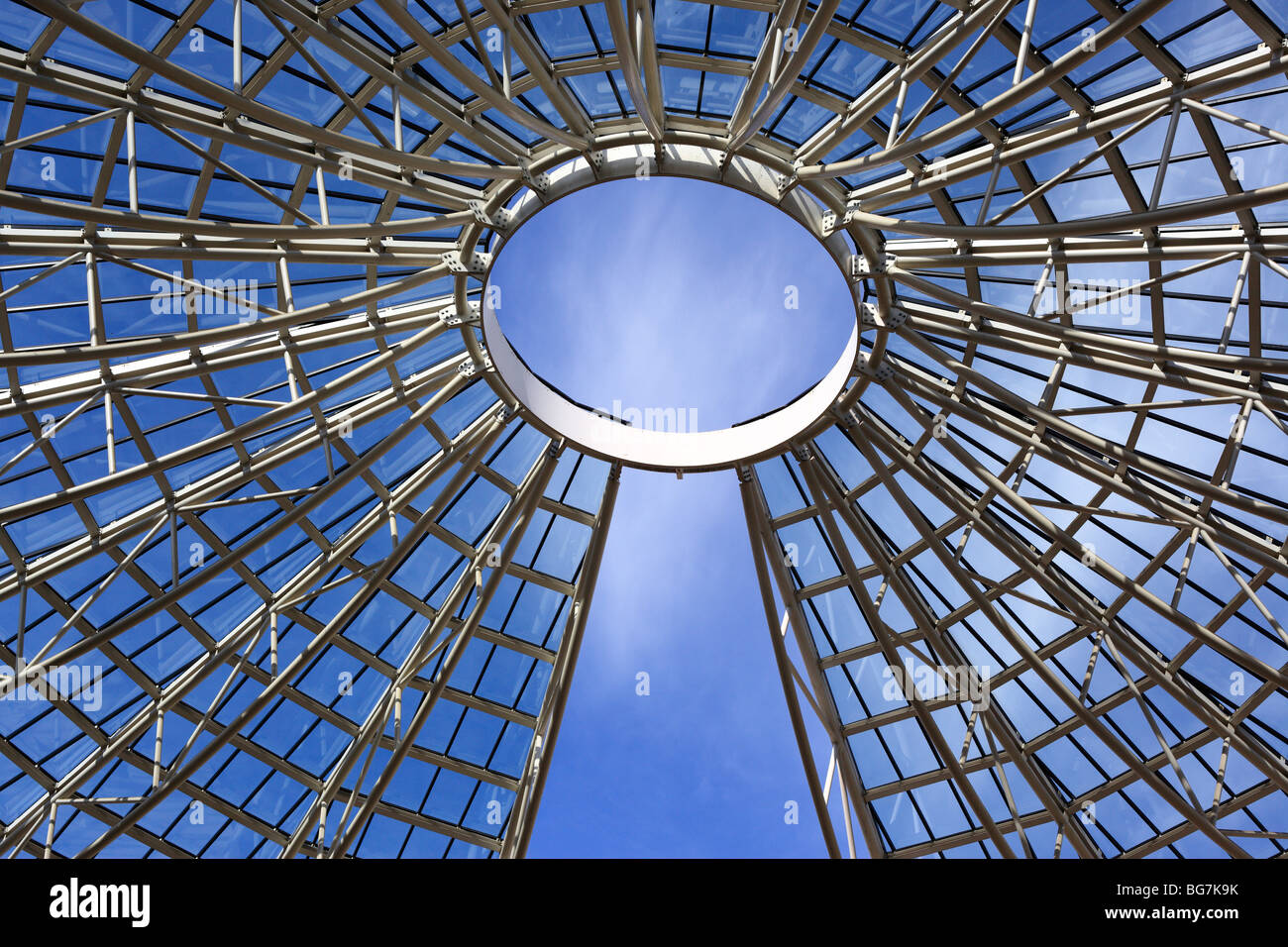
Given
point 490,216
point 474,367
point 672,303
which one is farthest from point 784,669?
point 672,303

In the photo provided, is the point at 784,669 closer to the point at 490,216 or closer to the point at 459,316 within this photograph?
the point at 459,316

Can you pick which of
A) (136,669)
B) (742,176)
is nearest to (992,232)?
(742,176)

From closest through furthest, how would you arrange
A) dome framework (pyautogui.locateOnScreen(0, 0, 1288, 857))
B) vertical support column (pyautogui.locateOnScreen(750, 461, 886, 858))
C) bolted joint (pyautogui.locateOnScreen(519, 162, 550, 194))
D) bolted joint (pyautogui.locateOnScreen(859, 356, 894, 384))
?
dome framework (pyautogui.locateOnScreen(0, 0, 1288, 857)) < bolted joint (pyautogui.locateOnScreen(519, 162, 550, 194)) < bolted joint (pyautogui.locateOnScreen(859, 356, 894, 384)) < vertical support column (pyautogui.locateOnScreen(750, 461, 886, 858))

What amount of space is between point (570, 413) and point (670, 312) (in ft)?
33.9

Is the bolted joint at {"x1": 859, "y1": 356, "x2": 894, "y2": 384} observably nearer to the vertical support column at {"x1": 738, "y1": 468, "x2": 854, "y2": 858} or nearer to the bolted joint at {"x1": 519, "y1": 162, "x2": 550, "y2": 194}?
the vertical support column at {"x1": 738, "y1": 468, "x2": 854, "y2": 858}

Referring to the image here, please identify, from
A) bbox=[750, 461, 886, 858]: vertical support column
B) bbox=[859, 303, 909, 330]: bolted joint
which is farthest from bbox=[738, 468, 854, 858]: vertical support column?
bbox=[859, 303, 909, 330]: bolted joint

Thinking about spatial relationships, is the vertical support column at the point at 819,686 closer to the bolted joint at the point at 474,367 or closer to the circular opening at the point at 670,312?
the circular opening at the point at 670,312

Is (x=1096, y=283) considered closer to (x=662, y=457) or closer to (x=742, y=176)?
(x=742, y=176)

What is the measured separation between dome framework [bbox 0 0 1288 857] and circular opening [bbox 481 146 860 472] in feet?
0.69

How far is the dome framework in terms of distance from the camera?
16656 mm

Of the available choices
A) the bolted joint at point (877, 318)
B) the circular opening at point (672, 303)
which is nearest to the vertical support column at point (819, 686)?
the circular opening at point (672, 303)

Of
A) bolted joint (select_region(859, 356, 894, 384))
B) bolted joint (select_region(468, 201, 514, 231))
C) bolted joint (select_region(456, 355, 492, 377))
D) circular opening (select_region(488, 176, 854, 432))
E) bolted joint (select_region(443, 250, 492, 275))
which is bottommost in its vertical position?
bolted joint (select_region(859, 356, 894, 384))

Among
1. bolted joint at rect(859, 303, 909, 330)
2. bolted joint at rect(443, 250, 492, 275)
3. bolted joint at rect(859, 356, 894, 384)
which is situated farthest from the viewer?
bolted joint at rect(859, 356, 894, 384)
